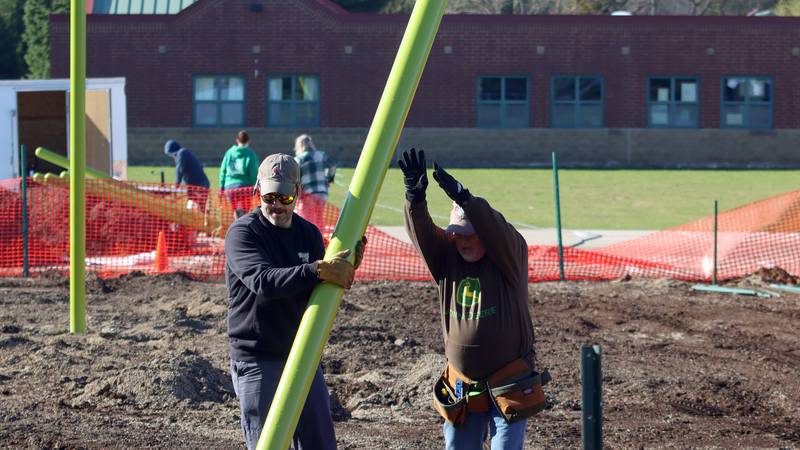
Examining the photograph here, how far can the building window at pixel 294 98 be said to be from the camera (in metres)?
42.1

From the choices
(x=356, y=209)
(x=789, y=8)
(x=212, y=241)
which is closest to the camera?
(x=356, y=209)

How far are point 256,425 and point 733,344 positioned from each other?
23.5 feet

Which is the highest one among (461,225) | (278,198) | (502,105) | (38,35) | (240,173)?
(38,35)

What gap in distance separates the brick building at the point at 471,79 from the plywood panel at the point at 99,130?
17503 mm

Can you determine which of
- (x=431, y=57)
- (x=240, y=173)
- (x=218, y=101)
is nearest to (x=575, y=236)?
(x=240, y=173)

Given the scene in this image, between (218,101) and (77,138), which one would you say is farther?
(218,101)

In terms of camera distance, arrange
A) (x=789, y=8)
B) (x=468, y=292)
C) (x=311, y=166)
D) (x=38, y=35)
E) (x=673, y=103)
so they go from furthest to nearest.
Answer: (x=789, y=8) → (x=38, y=35) → (x=673, y=103) → (x=311, y=166) → (x=468, y=292)

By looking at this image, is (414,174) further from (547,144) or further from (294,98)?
(294,98)

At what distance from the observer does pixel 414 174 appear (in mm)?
5168

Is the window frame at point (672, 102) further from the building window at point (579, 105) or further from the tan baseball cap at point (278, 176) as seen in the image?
the tan baseball cap at point (278, 176)

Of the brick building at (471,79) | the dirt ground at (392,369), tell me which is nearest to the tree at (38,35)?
the brick building at (471,79)

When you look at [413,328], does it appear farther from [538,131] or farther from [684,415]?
[538,131]

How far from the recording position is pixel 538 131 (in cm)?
4166

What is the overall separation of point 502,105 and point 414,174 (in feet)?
123
